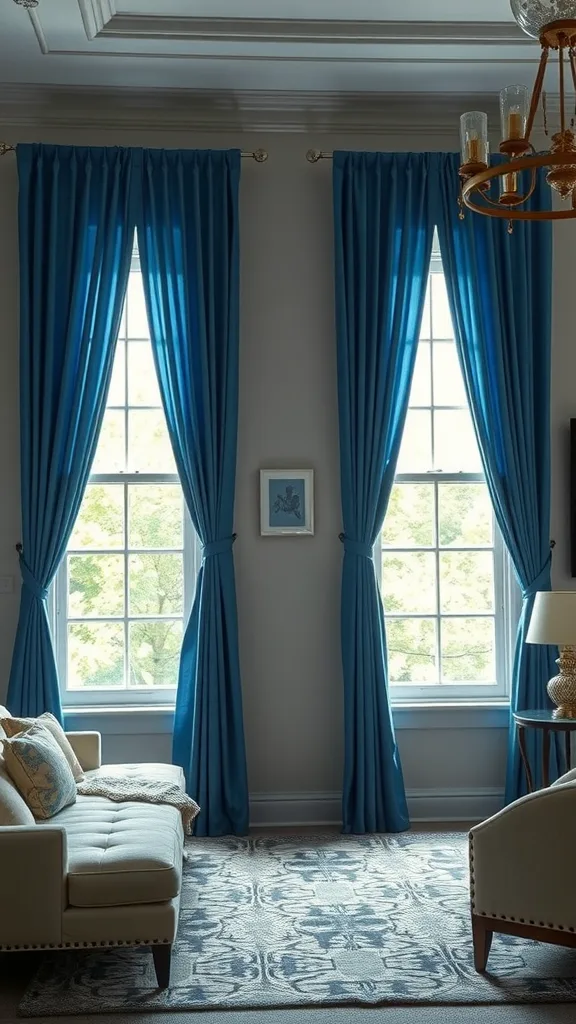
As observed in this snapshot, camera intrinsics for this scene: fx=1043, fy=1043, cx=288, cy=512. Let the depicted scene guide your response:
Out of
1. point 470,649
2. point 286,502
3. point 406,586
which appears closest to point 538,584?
point 470,649

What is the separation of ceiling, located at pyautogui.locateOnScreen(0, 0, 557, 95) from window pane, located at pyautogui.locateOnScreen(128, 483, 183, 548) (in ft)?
7.54

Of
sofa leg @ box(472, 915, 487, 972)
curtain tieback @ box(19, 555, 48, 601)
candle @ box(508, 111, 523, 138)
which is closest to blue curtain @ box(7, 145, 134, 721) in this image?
curtain tieback @ box(19, 555, 48, 601)

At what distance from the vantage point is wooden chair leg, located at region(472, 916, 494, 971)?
3.76m

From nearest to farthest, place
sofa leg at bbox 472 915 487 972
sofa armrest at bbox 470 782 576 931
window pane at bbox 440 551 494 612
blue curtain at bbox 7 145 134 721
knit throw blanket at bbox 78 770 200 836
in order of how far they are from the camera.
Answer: sofa armrest at bbox 470 782 576 931 < sofa leg at bbox 472 915 487 972 < knit throw blanket at bbox 78 770 200 836 < blue curtain at bbox 7 145 134 721 < window pane at bbox 440 551 494 612

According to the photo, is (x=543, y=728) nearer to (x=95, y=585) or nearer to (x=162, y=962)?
(x=162, y=962)

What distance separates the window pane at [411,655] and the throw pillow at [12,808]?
272cm

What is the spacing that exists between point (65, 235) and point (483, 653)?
135 inches

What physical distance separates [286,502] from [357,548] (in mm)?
493

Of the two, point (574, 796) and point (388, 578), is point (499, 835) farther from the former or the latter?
point (388, 578)

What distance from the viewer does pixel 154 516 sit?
6.14m

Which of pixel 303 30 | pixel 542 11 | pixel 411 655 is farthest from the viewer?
pixel 411 655

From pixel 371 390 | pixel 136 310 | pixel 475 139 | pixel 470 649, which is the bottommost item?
pixel 470 649

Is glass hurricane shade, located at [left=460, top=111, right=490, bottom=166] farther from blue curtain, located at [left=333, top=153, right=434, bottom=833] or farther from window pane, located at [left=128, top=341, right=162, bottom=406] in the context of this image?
window pane, located at [left=128, top=341, right=162, bottom=406]

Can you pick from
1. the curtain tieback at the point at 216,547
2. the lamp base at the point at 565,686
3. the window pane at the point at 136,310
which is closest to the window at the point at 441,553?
the lamp base at the point at 565,686
